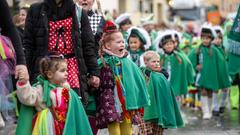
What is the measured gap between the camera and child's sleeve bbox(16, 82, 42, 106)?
5.96m

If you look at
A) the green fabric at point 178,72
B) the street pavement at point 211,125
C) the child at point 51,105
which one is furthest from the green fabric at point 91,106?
the green fabric at point 178,72

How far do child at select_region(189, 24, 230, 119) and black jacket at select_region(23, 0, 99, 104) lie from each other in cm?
695

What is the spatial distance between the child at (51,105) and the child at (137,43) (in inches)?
170

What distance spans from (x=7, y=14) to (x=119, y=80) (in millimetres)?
2307


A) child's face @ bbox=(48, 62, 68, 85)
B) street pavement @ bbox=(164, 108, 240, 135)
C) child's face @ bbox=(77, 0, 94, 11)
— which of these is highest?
child's face @ bbox=(77, 0, 94, 11)

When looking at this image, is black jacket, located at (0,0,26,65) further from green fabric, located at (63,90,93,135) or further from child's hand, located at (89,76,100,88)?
child's hand, located at (89,76,100,88)

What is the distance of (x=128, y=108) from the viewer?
756 cm

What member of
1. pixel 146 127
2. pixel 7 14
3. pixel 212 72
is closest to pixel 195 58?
pixel 212 72

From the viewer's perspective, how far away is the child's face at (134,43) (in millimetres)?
10771

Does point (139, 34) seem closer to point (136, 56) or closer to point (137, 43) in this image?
point (137, 43)

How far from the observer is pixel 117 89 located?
25.0 ft

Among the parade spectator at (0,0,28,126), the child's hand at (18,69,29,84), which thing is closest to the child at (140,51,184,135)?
the child's hand at (18,69,29,84)

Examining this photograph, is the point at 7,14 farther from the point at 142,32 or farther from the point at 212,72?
the point at 212,72

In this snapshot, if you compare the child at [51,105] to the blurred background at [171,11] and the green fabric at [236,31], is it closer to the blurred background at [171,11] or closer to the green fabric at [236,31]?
the green fabric at [236,31]
